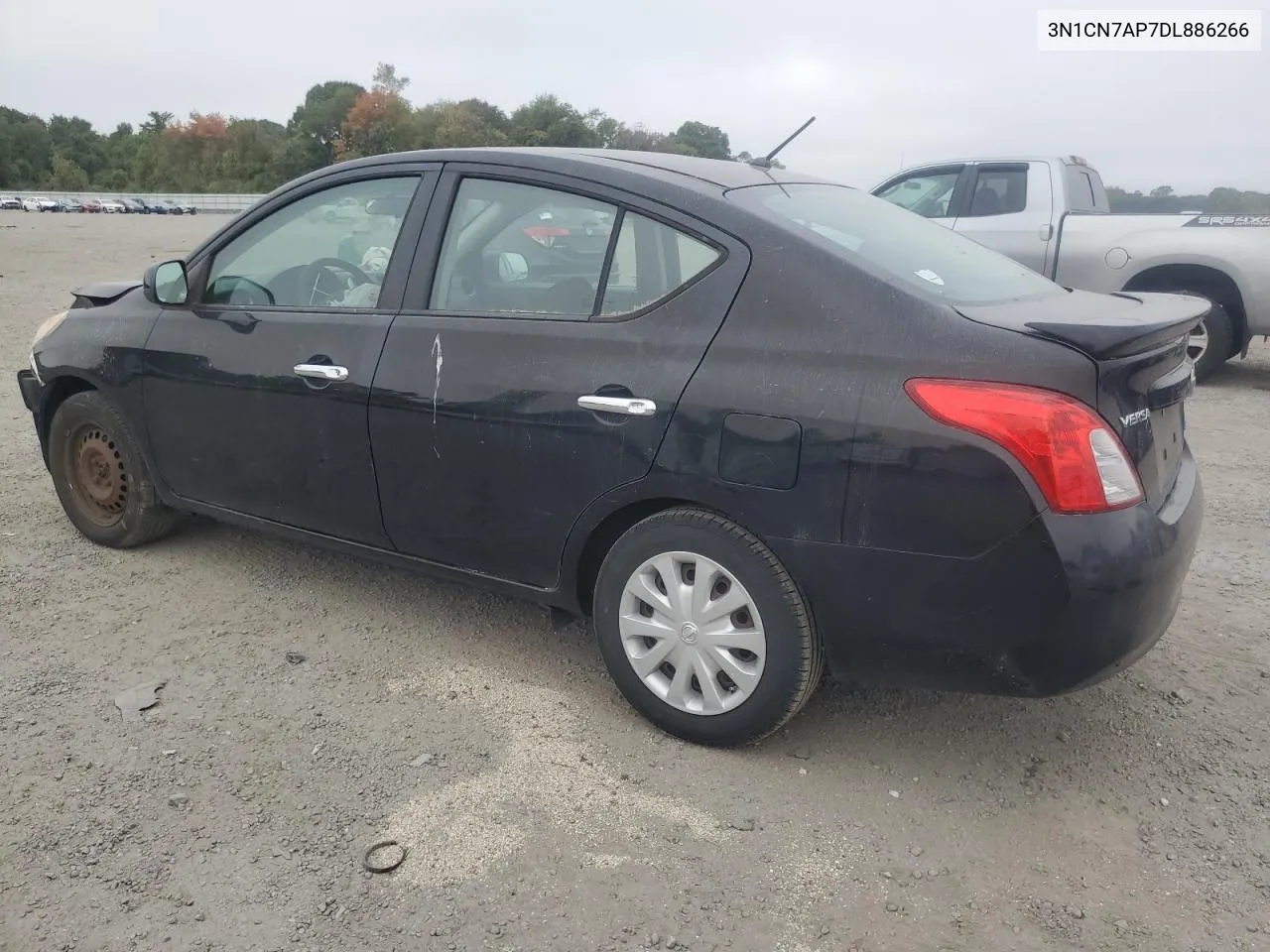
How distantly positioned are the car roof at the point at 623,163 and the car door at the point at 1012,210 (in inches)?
222

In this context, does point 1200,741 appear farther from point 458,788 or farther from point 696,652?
point 458,788

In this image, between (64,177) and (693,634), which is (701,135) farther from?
(64,177)

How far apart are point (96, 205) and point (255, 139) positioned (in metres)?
33.4

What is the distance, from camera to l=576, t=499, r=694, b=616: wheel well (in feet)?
9.39

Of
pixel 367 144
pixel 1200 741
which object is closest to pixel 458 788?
pixel 1200 741

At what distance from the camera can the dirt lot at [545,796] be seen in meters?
2.24

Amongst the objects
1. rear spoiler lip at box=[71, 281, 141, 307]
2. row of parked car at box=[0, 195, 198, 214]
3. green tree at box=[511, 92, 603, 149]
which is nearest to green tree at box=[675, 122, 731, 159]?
green tree at box=[511, 92, 603, 149]

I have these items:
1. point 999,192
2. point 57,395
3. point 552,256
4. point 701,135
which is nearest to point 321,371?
point 552,256

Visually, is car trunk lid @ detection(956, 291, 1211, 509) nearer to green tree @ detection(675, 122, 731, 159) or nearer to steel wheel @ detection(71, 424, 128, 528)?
steel wheel @ detection(71, 424, 128, 528)

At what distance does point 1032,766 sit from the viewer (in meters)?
2.85

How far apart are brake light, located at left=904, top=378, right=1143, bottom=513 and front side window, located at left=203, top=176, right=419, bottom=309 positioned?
1.99m

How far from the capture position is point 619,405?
2.79 metres

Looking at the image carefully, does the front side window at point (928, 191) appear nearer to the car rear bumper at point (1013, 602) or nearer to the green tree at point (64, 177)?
the car rear bumper at point (1013, 602)

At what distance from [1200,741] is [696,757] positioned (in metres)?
1.50
